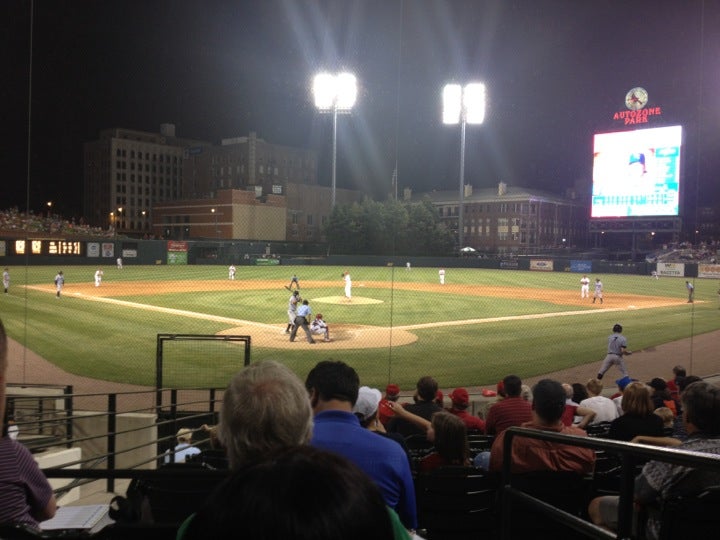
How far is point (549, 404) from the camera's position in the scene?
3.96m

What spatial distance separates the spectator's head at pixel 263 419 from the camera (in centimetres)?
180

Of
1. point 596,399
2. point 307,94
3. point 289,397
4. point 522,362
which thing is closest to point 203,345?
point 522,362

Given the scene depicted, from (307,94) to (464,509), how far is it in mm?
19937

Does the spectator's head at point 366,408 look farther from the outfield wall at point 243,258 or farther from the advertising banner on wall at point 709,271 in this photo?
the advertising banner on wall at point 709,271

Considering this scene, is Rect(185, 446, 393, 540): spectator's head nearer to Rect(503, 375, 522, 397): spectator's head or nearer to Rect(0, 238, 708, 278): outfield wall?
Rect(503, 375, 522, 397): spectator's head

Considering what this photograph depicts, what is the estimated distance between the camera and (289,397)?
73.5 inches

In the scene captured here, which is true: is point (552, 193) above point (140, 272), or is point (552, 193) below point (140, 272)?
above

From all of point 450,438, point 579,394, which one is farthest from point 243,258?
point 450,438

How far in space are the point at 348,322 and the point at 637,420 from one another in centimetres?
1614

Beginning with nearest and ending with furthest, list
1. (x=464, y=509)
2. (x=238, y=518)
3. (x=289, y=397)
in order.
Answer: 1. (x=238, y=518)
2. (x=289, y=397)
3. (x=464, y=509)

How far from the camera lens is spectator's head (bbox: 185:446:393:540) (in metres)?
0.82

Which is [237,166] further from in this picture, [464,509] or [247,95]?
[464,509]

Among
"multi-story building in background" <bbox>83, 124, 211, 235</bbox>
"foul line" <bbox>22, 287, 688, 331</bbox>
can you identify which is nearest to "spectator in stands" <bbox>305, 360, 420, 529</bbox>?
"foul line" <bbox>22, 287, 688, 331</bbox>

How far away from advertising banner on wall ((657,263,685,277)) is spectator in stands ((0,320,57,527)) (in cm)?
4830
